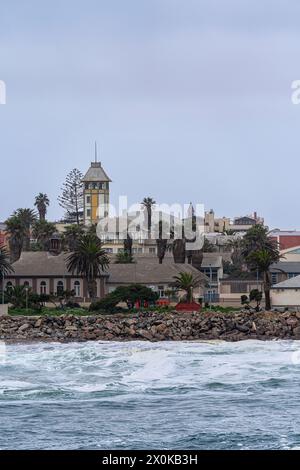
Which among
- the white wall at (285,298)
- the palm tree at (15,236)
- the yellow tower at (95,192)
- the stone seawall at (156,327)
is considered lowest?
the stone seawall at (156,327)

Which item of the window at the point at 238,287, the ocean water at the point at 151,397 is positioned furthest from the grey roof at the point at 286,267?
the ocean water at the point at 151,397

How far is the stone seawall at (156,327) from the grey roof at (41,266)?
735 inches

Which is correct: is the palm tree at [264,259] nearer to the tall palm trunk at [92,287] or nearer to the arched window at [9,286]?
the tall palm trunk at [92,287]

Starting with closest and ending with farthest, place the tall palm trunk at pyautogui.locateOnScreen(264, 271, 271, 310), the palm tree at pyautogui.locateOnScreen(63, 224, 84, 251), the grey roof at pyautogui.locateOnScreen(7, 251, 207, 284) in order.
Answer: the tall palm trunk at pyautogui.locateOnScreen(264, 271, 271, 310) → the grey roof at pyautogui.locateOnScreen(7, 251, 207, 284) → the palm tree at pyautogui.locateOnScreen(63, 224, 84, 251)

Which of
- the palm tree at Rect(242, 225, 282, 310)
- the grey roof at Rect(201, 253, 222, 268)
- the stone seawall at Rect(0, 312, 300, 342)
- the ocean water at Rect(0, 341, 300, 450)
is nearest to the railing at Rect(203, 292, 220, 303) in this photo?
the palm tree at Rect(242, 225, 282, 310)

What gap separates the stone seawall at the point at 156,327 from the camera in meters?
65.2

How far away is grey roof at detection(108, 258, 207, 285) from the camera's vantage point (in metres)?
91.4

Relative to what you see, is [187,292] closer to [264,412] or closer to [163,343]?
[163,343]

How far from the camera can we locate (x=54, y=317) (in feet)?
236

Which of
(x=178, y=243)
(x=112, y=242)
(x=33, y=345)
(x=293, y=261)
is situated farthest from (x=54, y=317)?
(x=112, y=242)

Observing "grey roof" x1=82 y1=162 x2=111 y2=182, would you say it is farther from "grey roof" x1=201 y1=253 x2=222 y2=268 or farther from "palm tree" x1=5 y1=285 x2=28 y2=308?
"palm tree" x1=5 y1=285 x2=28 y2=308

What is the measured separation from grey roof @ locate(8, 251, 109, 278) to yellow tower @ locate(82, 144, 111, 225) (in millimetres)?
59417

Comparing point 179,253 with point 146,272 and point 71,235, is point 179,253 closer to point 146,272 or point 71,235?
point 146,272
